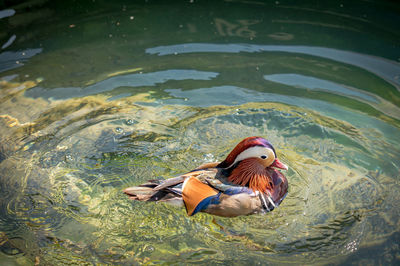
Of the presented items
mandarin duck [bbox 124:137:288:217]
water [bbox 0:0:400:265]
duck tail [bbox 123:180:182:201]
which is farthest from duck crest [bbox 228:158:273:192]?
duck tail [bbox 123:180:182:201]

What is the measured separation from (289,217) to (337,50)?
118 inches

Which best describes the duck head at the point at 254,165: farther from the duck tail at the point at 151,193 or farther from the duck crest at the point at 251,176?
the duck tail at the point at 151,193

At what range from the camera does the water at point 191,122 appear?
354cm

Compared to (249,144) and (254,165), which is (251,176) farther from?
(249,144)

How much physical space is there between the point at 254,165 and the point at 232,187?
284 millimetres

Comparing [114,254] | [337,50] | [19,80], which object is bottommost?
[114,254]

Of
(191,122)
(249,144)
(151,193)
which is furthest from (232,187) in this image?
(191,122)

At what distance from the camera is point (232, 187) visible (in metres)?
3.54

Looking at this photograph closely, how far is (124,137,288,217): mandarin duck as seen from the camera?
3.50 m

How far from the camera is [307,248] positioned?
136 inches

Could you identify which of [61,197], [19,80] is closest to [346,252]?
[61,197]

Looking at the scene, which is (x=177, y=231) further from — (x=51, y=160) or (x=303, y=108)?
(x=303, y=108)

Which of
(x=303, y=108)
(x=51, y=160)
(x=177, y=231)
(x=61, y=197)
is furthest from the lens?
(x=303, y=108)

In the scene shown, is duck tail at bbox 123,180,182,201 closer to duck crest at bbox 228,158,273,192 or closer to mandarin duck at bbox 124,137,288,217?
mandarin duck at bbox 124,137,288,217
